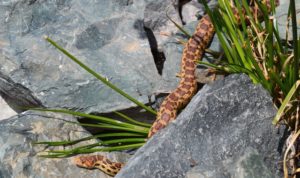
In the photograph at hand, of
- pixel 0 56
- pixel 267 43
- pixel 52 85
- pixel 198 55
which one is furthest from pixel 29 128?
pixel 267 43

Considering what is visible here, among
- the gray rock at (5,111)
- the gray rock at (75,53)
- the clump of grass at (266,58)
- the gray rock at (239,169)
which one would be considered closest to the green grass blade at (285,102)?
the clump of grass at (266,58)

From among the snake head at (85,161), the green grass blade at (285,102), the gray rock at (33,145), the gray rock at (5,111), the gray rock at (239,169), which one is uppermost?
the gray rock at (5,111)

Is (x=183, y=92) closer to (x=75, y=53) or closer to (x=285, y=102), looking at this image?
(x=75, y=53)

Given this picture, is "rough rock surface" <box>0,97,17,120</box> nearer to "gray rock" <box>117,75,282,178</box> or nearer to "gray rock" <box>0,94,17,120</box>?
"gray rock" <box>0,94,17,120</box>

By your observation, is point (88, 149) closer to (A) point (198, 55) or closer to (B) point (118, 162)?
(B) point (118, 162)

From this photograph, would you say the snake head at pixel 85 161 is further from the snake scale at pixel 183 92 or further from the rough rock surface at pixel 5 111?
the rough rock surface at pixel 5 111
